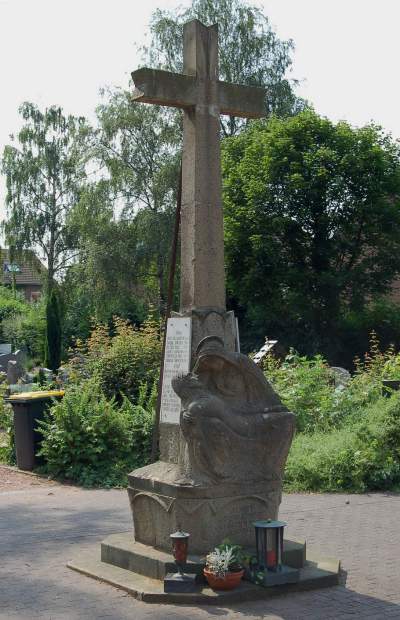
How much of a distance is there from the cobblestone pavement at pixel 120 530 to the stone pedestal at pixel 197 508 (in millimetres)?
646

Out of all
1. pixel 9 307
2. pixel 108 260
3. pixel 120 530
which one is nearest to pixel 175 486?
pixel 120 530

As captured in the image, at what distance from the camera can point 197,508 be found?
695 cm

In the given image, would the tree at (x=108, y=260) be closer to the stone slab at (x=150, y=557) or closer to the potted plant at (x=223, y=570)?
the stone slab at (x=150, y=557)

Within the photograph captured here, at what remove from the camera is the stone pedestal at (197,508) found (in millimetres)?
6961

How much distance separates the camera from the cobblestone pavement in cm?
634

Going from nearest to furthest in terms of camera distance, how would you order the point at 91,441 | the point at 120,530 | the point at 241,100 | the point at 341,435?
the point at 241,100
the point at 120,530
the point at 341,435
the point at 91,441

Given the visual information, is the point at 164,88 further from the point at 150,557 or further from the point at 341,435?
the point at 341,435

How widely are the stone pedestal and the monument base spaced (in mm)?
171

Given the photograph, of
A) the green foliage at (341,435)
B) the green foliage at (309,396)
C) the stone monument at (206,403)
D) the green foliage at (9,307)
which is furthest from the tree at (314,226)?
the stone monument at (206,403)

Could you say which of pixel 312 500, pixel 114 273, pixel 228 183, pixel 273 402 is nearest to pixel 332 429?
pixel 312 500

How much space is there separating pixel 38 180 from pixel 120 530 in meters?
39.9

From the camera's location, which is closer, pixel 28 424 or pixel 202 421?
pixel 202 421

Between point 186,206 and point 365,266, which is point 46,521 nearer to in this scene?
point 186,206

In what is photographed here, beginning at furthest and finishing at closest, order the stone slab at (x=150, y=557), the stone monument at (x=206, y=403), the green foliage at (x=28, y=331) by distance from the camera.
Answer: the green foliage at (x=28, y=331), the stone monument at (x=206, y=403), the stone slab at (x=150, y=557)
